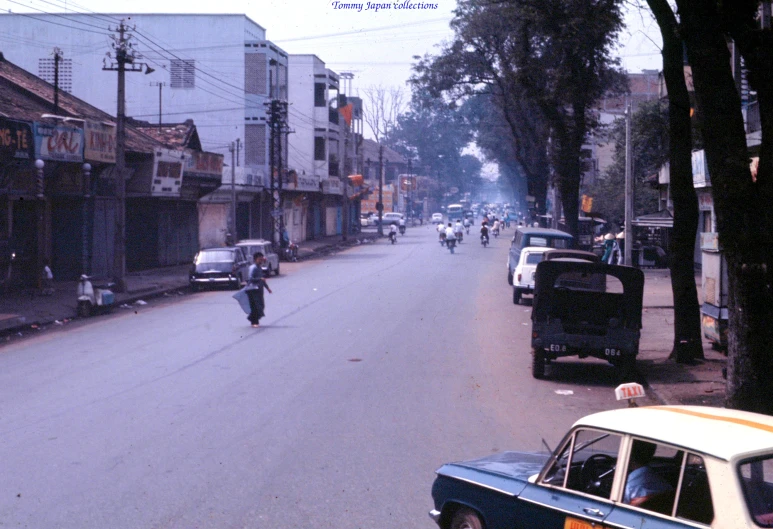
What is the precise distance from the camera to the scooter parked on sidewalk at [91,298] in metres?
23.8

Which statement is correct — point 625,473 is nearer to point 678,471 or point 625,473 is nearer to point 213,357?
point 678,471

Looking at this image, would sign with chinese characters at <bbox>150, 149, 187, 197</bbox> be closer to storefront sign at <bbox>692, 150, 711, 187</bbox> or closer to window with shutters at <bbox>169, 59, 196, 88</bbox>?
window with shutters at <bbox>169, 59, 196, 88</bbox>

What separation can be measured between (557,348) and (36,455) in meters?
8.12

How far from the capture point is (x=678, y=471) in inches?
185

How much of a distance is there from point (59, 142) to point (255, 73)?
1252 inches

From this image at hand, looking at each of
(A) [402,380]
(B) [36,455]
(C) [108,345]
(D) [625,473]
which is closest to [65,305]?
(C) [108,345]

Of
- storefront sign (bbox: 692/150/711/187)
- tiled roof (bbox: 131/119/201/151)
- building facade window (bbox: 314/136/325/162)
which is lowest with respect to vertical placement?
storefront sign (bbox: 692/150/711/187)

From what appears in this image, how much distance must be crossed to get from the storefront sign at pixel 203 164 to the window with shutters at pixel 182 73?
15147mm

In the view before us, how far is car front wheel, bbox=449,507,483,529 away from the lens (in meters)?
5.90

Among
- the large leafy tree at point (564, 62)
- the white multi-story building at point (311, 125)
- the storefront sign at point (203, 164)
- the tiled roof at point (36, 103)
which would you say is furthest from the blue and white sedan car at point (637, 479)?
the white multi-story building at point (311, 125)

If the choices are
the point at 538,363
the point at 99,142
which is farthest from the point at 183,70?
the point at 538,363

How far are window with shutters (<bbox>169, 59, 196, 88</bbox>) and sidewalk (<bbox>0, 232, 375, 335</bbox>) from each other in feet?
68.7

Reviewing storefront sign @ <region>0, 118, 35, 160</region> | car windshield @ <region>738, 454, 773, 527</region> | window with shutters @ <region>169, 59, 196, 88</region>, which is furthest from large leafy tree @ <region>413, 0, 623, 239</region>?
window with shutters @ <region>169, 59, 196, 88</region>

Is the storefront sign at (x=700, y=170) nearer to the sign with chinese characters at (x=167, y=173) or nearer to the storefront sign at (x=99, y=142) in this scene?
the storefront sign at (x=99, y=142)
